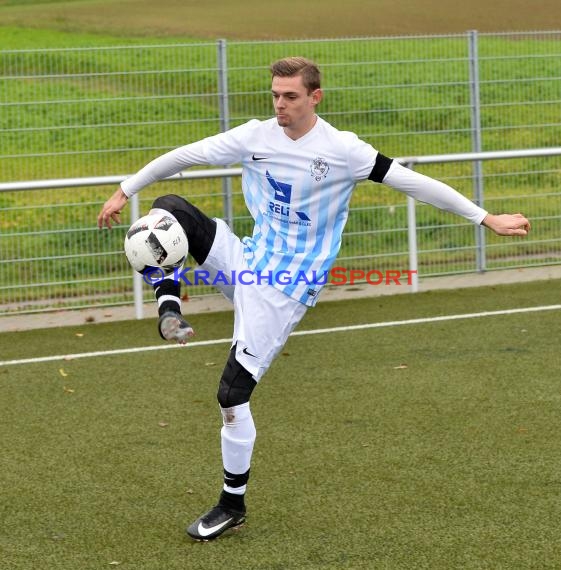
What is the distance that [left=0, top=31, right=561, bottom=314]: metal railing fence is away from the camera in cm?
1195

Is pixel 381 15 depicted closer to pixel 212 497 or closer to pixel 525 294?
pixel 525 294

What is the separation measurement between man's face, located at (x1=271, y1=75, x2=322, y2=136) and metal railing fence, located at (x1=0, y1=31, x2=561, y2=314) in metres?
5.55

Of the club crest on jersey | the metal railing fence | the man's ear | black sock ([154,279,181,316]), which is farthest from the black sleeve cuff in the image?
the metal railing fence

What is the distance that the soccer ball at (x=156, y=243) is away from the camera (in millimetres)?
5480

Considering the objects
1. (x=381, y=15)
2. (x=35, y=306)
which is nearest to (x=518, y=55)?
(x=35, y=306)

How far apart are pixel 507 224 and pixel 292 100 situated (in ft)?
3.50

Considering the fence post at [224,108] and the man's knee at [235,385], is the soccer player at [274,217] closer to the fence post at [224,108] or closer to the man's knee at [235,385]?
the man's knee at [235,385]

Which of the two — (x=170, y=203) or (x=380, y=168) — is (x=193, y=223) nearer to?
(x=170, y=203)

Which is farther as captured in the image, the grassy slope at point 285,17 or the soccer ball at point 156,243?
the grassy slope at point 285,17

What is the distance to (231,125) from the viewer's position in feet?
40.7

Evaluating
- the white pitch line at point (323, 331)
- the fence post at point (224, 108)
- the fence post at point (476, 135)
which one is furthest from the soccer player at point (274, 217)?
the fence post at point (476, 135)

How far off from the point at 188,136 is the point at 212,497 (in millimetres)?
7477

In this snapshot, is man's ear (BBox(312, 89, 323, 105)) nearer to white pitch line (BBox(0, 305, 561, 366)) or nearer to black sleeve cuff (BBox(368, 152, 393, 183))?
black sleeve cuff (BBox(368, 152, 393, 183))

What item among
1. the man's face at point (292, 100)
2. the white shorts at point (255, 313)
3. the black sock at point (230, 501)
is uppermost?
the man's face at point (292, 100)
